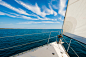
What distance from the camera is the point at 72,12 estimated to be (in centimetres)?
236

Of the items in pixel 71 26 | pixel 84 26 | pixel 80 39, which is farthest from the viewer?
pixel 71 26

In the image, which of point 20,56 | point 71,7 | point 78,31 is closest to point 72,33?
point 78,31

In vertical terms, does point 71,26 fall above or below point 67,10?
below

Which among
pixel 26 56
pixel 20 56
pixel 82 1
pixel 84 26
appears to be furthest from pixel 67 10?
pixel 20 56

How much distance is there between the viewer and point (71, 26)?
2.50 meters

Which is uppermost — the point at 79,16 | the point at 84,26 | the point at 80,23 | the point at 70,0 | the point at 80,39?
the point at 70,0

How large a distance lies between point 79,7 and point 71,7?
463 mm

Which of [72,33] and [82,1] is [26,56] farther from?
[82,1]

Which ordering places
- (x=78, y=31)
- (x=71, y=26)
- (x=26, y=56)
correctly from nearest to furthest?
(x=78, y=31) → (x=26, y=56) → (x=71, y=26)

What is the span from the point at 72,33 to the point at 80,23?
69cm

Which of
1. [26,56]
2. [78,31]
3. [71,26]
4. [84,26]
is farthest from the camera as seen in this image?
[71,26]

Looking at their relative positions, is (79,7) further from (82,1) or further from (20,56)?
(20,56)

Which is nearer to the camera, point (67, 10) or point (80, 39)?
point (80, 39)

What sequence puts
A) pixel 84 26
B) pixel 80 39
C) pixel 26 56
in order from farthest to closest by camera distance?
pixel 26 56, pixel 80 39, pixel 84 26
